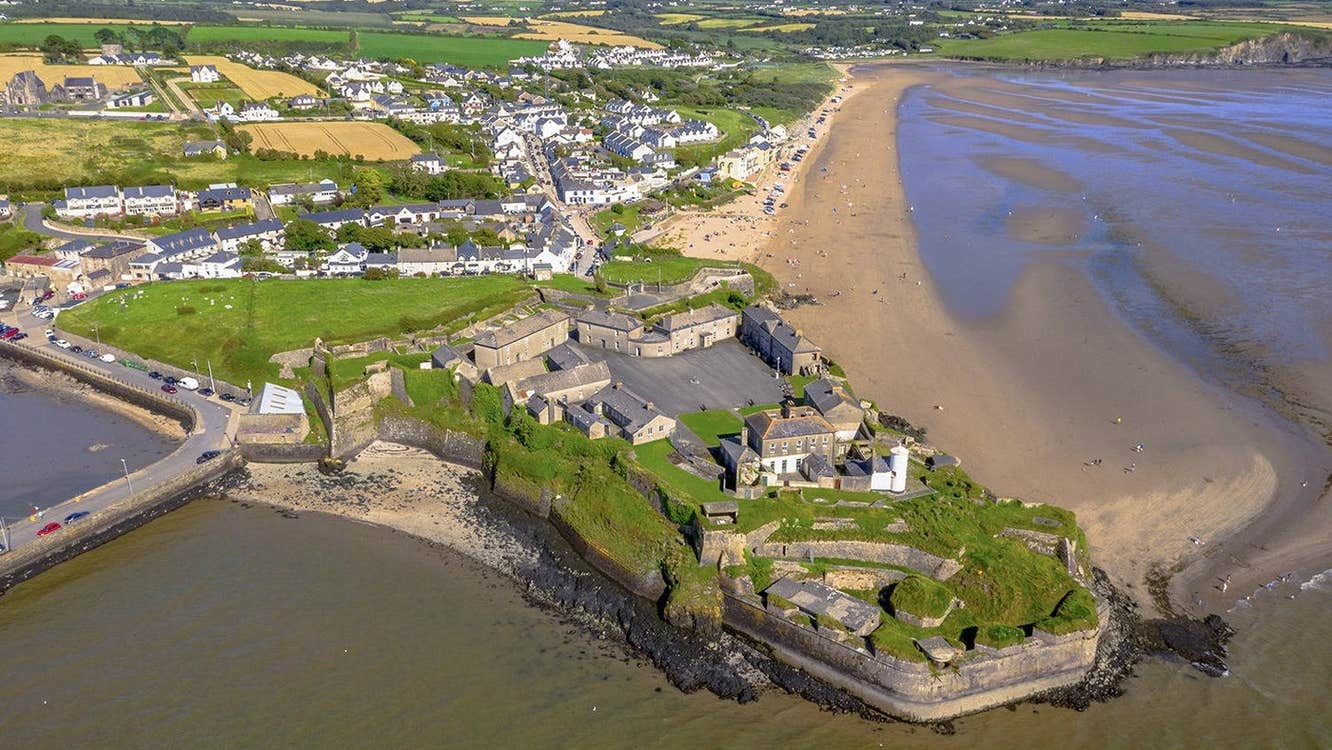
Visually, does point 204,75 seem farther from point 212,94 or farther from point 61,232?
point 61,232

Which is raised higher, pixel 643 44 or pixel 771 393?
pixel 643 44

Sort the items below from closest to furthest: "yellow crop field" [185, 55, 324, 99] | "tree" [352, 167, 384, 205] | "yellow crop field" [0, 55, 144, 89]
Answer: "tree" [352, 167, 384, 205] → "yellow crop field" [0, 55, 144, 89] → "yellow crop field" [185, 55, 324, 99]

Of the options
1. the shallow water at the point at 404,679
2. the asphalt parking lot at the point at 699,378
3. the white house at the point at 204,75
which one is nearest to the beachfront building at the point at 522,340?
the asphalt parking lot at the point at 699,378

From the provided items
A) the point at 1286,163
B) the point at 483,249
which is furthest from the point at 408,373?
the point at 1286,163

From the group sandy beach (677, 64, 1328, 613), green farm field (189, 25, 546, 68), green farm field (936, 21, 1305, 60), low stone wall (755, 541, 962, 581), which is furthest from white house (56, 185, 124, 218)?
green farm field (936, 21, 1305, 60)

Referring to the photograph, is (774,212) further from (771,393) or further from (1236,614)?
(1236,614)

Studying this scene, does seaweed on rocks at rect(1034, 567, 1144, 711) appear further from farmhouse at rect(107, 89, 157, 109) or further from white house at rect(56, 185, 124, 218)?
farmhouse at rect(107, 89, 157, 109)
